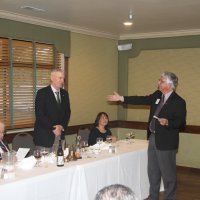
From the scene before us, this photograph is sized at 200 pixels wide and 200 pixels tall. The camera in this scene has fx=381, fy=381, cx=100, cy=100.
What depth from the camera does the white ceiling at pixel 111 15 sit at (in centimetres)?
492

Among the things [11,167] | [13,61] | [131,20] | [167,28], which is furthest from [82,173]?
[167,28]

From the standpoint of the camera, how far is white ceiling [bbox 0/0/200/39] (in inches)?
194

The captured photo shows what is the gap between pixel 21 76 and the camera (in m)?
6.12

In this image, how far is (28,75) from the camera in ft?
20.5

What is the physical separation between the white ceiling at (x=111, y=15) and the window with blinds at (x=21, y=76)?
1.45 ft

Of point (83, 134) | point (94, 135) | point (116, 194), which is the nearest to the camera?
point (116, 194)

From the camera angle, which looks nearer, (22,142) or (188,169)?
(22,142)

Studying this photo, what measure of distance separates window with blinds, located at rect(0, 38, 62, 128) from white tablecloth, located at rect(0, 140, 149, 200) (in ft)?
6.07

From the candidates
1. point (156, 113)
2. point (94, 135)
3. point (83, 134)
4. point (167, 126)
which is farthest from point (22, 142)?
point (167, 126)

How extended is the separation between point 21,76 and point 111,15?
68.3 inches

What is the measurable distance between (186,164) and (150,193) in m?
2.72

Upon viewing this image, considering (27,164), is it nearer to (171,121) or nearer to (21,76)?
(171,121)

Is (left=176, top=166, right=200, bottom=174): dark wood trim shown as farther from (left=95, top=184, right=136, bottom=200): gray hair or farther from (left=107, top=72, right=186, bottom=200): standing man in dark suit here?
(left=95, top=184, right=136, bottom=200): gray hair

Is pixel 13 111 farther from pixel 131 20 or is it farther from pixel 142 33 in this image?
pixel 142 33
